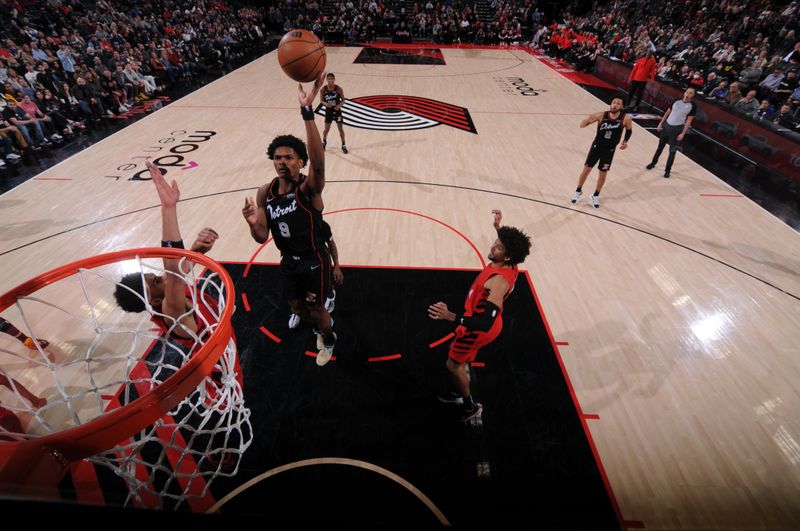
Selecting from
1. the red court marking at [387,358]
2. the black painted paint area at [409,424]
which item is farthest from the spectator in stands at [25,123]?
the red court marking at [387,358]

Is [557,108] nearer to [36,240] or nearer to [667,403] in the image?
[667,403]

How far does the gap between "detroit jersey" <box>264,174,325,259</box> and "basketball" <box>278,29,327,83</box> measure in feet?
4.35

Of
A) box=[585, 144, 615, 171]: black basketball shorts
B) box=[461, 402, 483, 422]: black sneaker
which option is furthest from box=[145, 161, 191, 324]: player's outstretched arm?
box=[585, 144, 615, 171]: black basketball shorts

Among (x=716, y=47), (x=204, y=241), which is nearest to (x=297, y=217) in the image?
(x=204, y=241)

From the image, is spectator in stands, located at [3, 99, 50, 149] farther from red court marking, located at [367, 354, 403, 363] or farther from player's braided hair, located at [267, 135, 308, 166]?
red court marking, located at [367, 354, 403, 363]

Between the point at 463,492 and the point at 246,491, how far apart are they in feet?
5.13

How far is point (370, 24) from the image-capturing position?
2155cm

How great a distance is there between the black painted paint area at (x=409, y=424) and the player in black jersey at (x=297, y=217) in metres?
0.70

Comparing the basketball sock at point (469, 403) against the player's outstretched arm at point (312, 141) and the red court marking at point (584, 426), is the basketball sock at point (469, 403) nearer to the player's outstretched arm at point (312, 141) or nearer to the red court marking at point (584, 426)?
the red court marking at point (584, 426)

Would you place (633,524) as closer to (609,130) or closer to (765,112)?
(609,130)

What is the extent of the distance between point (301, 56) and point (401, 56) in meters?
16.0

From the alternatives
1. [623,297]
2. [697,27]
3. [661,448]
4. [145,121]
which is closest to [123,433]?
[661,448]

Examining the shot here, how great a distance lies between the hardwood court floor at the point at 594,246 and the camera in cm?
322

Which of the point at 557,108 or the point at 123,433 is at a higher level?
the point at 123,433
